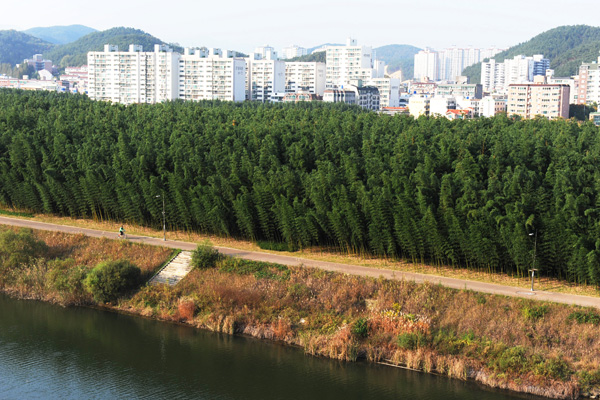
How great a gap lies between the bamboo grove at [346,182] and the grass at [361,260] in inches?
10.4

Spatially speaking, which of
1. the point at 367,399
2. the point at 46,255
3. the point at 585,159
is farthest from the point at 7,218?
the point at 585,159

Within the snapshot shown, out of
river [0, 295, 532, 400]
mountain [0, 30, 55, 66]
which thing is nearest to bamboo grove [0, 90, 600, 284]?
river [0, 295, 532, 400]

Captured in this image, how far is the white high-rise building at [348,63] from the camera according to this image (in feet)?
280

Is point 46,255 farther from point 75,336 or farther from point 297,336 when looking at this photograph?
point 297,336

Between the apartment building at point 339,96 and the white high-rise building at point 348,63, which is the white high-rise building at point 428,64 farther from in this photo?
the apartment building at point 339,96

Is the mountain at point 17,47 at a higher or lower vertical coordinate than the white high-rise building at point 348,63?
higher

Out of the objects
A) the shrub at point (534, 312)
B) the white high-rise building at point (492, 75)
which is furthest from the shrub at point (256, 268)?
the white high-rise building at point (492, 75)

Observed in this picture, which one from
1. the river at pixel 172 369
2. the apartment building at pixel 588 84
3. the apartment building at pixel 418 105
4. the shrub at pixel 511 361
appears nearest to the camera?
the shrub at pixel 511 361

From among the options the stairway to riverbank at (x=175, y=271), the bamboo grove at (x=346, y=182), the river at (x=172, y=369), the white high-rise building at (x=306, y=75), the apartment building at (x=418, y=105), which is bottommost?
the river at (x=172, y=369)

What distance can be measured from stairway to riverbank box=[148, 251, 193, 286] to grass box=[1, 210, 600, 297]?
156 centimetres

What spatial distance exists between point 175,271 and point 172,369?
14.7ft

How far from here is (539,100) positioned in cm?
5478

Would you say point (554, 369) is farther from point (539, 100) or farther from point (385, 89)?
point (385, 89)

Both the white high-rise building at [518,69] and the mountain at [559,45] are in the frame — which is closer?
the white high-rise building at [518,69]
